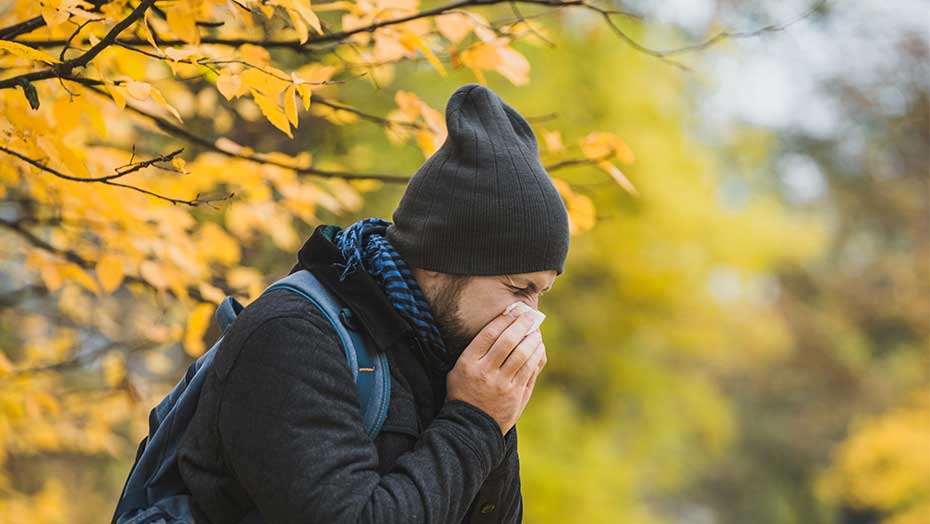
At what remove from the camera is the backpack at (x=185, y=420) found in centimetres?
147

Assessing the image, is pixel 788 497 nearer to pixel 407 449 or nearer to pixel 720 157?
pixel 720 157

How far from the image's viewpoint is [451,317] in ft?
5.38

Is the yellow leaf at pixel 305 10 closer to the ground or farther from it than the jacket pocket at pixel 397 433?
farther from it

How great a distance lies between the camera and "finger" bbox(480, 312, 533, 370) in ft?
5.10

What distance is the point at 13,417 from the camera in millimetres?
3227

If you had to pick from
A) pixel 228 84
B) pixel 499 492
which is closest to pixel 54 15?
pixel 228 84

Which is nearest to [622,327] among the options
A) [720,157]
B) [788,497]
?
[720,157]

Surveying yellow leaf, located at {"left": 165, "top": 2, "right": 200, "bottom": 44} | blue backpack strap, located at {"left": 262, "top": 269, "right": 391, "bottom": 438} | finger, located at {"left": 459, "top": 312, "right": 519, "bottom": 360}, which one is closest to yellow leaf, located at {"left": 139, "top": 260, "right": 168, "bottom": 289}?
yellow leaf, located at {"left": 165, "top": 2, "right": 200, "bottom": 44}

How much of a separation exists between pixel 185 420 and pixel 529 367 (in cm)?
57

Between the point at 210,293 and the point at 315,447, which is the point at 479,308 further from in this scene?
the point at 210,293

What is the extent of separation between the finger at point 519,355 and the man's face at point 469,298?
8cm

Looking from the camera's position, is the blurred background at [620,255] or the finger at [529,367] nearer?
the finger at [529,367]

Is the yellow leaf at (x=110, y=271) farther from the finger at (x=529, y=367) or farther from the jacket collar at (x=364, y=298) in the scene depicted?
the finger at (x=529, y=367)

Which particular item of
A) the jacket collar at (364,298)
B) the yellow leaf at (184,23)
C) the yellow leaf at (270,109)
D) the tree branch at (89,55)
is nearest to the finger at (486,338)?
the jacket collar at (364,298)
